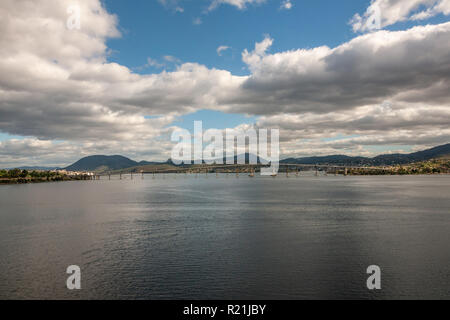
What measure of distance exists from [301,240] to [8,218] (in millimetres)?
61526

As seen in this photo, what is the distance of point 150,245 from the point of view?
4162 cm

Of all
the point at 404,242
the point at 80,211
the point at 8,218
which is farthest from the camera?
the point at 80,211

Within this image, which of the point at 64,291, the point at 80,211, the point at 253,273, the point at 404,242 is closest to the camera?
the point at 64,291

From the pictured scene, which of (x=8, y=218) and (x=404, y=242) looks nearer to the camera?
(x=404, y=242)

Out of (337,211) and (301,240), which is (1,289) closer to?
(301,240)

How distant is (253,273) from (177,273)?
713cm
